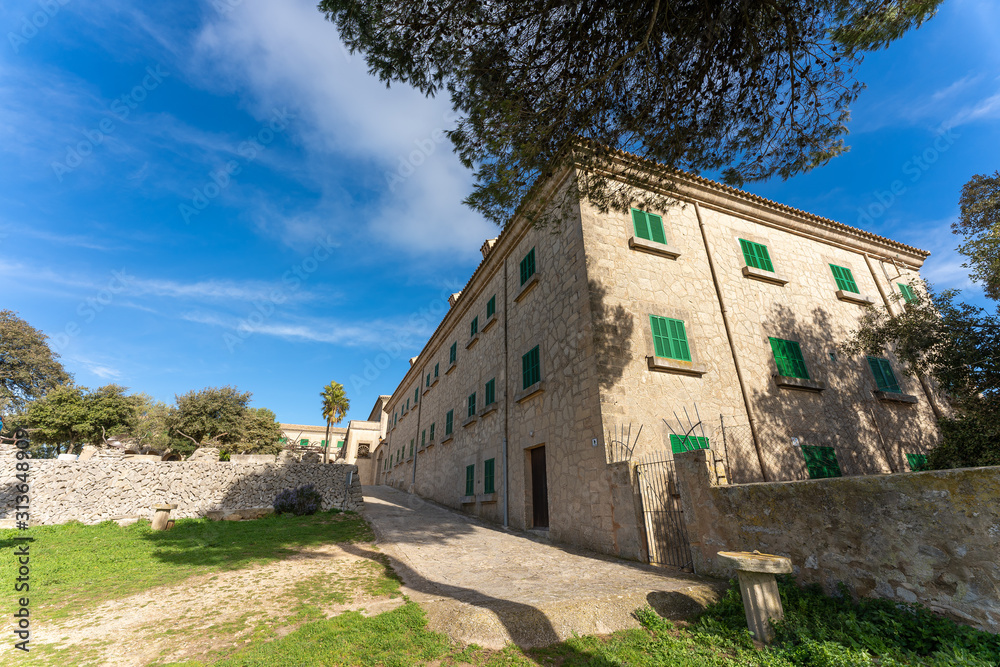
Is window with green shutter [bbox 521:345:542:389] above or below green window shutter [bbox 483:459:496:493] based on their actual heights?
above

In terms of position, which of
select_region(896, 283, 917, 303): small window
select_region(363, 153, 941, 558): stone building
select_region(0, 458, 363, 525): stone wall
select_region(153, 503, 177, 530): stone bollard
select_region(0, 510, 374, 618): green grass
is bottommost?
select_region(0, 510, 374, 618): green grass

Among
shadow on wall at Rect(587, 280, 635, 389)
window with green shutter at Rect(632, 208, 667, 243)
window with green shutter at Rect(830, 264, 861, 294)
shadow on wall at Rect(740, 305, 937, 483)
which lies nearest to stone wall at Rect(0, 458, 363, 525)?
shadow on wall at Rect(587, 280, 635, 389)

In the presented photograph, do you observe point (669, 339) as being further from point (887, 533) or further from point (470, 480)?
point (470, 480)

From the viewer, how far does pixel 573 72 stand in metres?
7.03

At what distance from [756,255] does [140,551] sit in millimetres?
18056

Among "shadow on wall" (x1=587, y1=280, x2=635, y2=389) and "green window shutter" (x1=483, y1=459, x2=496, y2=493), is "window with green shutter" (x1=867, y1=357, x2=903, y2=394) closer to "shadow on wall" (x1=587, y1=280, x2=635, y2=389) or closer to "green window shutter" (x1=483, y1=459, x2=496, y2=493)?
"shadow on wall" (x1=587, y1=280, x2=635, y2=389)

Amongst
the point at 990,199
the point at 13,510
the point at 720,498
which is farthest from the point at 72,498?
the point at 990,199

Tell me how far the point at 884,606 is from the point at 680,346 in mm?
6385

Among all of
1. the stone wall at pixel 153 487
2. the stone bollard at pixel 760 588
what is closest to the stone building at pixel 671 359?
the stone bollard at pixel 760 588

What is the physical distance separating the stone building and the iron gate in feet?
0.98

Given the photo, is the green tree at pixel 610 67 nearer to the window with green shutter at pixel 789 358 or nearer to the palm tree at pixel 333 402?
the window with green shutter at pixel 789 358

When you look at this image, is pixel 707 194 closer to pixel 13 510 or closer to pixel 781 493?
pixel 781 493

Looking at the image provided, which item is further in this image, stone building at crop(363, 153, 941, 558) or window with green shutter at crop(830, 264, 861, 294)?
window with green shutter at crop(830, 264, 861, 294)

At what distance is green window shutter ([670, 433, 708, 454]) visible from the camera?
860 cm
